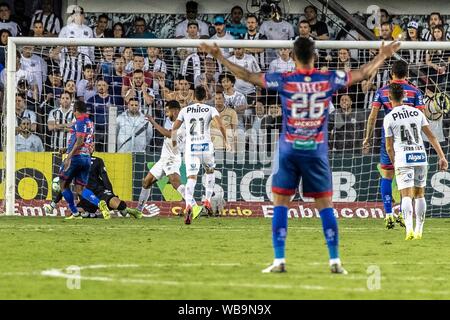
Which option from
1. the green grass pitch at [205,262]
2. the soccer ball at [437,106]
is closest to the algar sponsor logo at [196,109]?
the green grass pitch at [205,262]

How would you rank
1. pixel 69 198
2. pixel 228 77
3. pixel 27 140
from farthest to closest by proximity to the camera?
pixel 228 77 → pixel 27 140 → pixel 69 198

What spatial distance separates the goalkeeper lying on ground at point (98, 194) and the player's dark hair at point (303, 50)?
34.6 ft

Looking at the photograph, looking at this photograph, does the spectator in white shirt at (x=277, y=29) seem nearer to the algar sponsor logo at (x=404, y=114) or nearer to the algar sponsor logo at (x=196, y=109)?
the algar sponsor logo at (x=196, y=109)

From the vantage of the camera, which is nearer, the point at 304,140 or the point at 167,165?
the point at 304,140

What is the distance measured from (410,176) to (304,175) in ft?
16.8

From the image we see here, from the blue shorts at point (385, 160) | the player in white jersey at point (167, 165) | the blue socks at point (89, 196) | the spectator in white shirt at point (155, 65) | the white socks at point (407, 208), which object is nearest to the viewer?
the white socks at point (407, 208)

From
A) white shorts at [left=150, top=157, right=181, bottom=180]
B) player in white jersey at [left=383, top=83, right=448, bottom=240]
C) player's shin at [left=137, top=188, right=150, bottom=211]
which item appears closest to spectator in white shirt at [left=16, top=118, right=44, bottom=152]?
player's shin at [left=137, top=188, right=150, bottom=211]

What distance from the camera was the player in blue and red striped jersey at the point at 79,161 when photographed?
20.9m

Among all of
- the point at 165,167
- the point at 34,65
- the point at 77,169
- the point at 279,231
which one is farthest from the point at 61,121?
the point at 279,231

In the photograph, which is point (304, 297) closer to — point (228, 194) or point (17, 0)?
point (228, 194)

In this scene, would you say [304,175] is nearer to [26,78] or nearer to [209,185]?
[209,185]

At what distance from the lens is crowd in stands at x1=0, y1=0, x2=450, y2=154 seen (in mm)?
22781

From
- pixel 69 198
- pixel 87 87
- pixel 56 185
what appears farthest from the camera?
pixel 87 87

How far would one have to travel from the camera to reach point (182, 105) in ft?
76.2
